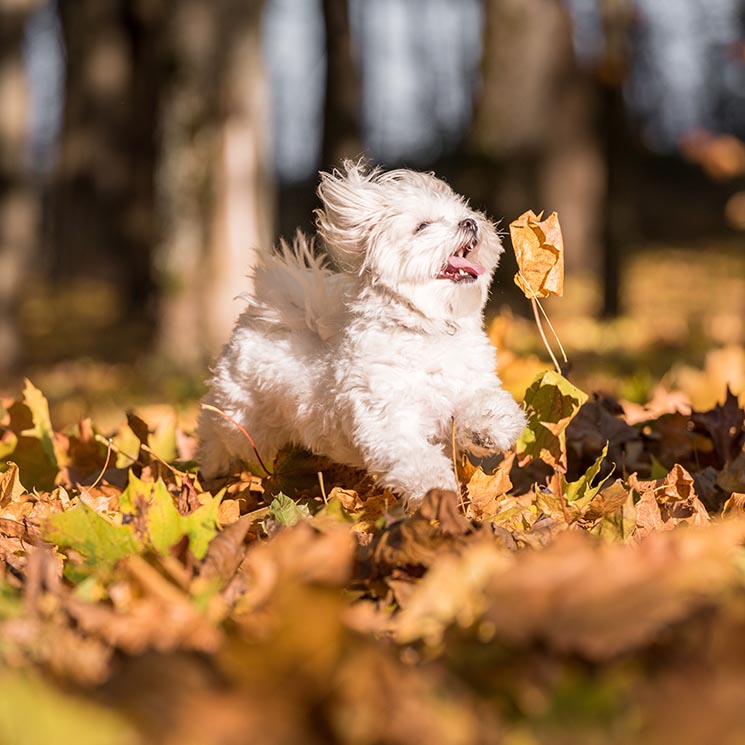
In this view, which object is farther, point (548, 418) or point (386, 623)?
point (548, 418)

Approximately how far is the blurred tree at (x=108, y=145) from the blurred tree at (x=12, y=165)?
4.25 metres

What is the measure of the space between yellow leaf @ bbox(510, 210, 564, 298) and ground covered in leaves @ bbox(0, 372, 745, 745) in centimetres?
55

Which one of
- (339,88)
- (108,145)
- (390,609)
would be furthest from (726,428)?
(108,145)

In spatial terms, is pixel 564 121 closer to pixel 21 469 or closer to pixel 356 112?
pixel 356 112

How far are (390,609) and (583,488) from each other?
984 millimetres

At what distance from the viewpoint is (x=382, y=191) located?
2973 mm

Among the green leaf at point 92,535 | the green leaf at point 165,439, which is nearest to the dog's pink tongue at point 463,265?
the green leaf at point 92,535

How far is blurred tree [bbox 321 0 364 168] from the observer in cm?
1204

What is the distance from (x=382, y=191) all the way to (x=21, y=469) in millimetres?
1568

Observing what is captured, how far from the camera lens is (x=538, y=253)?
2918 millimetres

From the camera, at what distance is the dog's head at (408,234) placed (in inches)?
110

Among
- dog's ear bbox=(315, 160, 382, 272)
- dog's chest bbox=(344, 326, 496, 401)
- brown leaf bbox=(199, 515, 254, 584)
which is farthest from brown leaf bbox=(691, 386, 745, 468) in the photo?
brown leaf bbox=(199, 515, 254, 584)

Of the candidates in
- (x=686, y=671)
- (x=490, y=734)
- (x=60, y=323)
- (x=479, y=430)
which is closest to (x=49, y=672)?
(x=490, y=734)

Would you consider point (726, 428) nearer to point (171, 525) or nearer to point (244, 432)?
point (244, 432)
